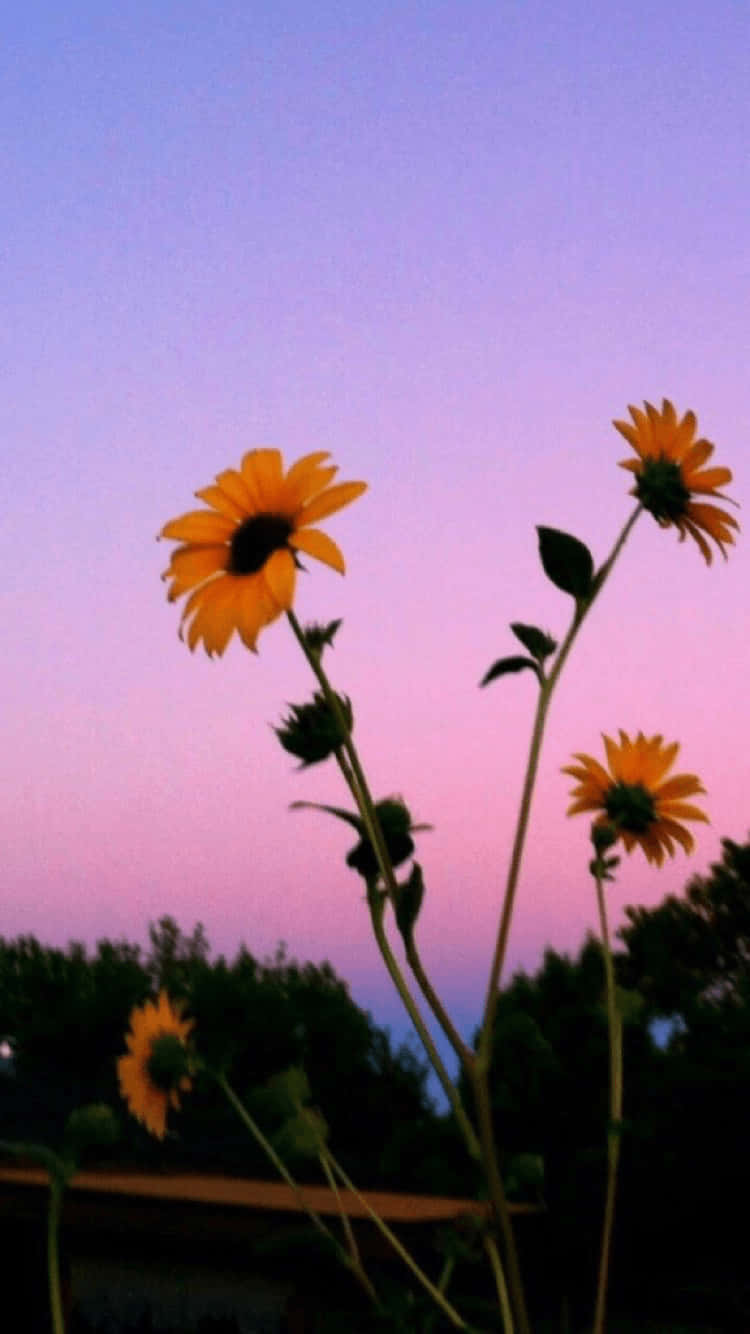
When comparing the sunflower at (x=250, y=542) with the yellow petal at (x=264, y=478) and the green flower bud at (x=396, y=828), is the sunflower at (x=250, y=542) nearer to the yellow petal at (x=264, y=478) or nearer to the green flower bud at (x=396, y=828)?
the yellow petal at (x=264, y=478)

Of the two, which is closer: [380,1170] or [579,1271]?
[579,1271]

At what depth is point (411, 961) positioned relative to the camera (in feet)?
4.51

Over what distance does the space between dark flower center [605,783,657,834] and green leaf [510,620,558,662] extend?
564 millimetres

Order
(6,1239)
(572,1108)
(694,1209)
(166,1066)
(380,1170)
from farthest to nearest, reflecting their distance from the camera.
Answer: (380,1170) → (572,1108) → (694,1209) → (6,1239) → (166,1066)

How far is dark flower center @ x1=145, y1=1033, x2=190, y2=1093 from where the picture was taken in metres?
2.81

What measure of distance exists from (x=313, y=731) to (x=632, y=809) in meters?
0.73

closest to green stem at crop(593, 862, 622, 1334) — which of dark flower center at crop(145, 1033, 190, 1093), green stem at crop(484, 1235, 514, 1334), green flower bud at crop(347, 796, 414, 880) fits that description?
green stem at crop(484, 1235, 514, 1334)

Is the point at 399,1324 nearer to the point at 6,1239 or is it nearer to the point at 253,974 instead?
the point at 6,1239

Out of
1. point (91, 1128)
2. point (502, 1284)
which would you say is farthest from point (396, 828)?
point (91, 1128)

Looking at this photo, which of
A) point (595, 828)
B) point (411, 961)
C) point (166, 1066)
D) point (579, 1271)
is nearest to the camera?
point (411, 961)

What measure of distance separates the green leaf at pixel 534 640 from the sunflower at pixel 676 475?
0.69 feet

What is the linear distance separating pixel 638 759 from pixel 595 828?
0.14 m

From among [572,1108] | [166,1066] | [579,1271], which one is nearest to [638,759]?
[166,1066]

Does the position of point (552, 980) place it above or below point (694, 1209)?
above
